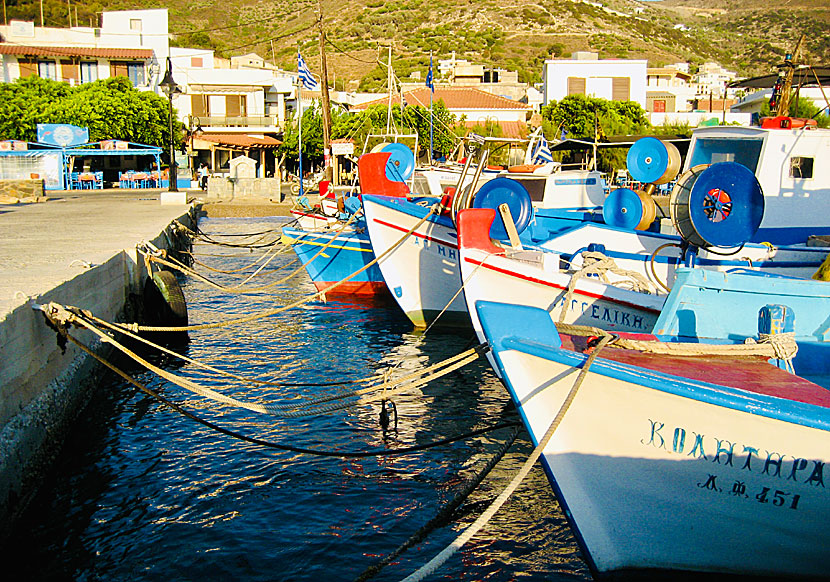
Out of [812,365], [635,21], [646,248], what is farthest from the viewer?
[635,21]

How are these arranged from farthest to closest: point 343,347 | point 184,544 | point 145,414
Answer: point 343,347
point 145,414
point 184,544

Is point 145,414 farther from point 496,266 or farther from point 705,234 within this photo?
point 705,234

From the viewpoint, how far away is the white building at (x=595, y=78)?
54.4 m

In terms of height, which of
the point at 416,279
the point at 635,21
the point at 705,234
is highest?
the point at 635,21

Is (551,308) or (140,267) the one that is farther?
(140,267)

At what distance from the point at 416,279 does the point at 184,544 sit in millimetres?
7852

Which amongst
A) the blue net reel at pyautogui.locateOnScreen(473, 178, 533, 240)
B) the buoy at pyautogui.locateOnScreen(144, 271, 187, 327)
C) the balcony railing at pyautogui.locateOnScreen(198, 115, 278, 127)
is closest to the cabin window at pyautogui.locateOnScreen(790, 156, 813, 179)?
the blue net reel at pyautogui.locateOnScreen(473, 178, 533, 240)

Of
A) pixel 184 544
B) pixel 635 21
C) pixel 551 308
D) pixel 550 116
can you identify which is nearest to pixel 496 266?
pixel 551 308

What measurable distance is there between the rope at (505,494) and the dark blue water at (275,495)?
1560 millimetres

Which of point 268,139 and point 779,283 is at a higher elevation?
point 268,139

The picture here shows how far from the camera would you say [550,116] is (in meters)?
47.9

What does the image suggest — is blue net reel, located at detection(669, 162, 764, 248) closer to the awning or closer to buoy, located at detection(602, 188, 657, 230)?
buoy, located at detection(602, 188, 657, 230)

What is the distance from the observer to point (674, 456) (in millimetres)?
4871

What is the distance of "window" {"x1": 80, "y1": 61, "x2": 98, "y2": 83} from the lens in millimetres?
50500
